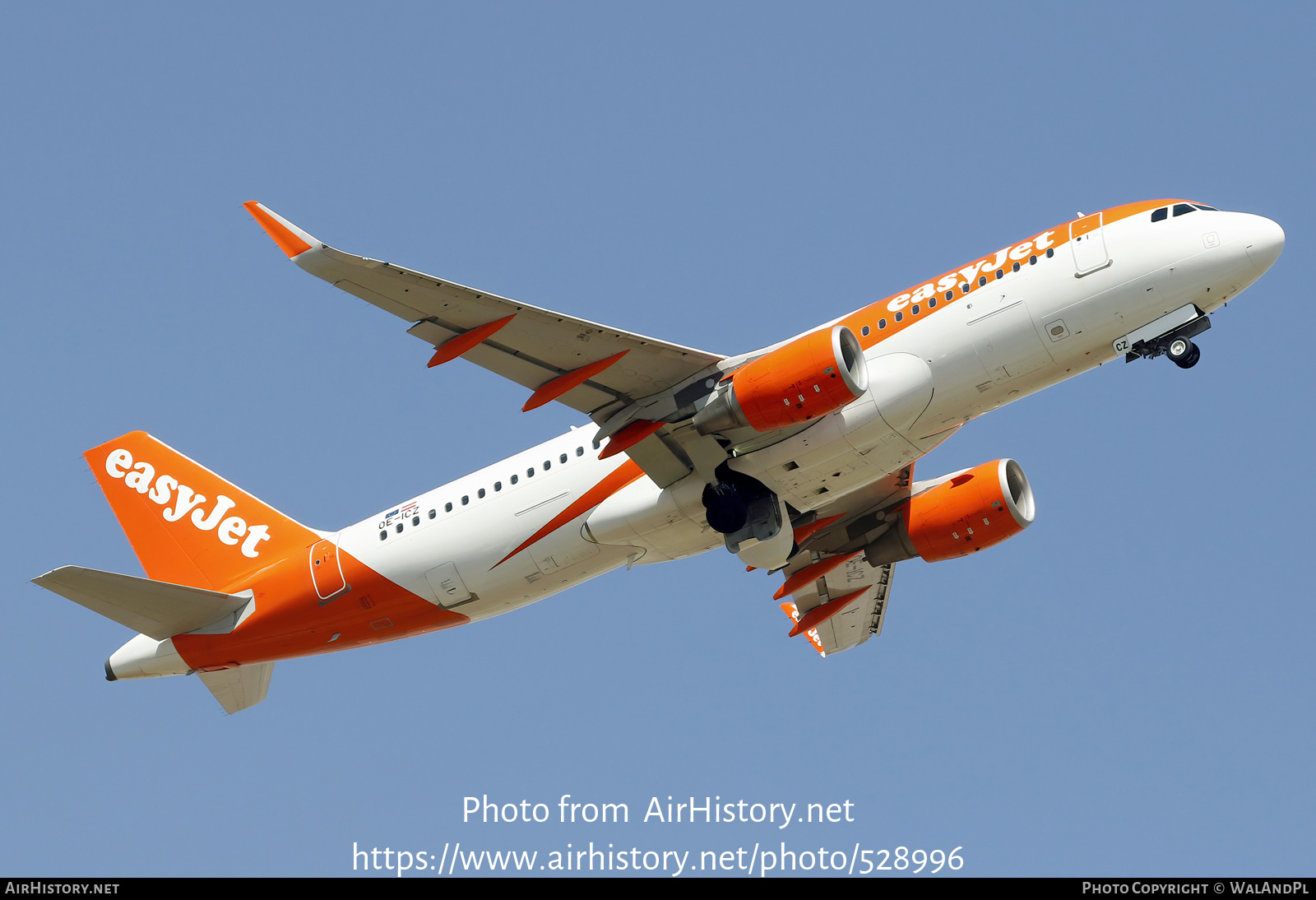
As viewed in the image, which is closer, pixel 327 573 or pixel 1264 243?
pixel 1264 243

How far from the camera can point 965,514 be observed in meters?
34.3

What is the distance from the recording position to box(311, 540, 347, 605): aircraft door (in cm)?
3388

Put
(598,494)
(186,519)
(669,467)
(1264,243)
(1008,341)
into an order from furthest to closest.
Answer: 1. (186,519)
2. (598,494)
3. (669,467)
4. (1008,341)
5. (1264,243)

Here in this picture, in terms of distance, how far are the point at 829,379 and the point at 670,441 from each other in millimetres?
4380

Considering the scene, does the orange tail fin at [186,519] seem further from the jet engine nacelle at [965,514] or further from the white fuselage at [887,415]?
the jet engine nacelle at [965,514]

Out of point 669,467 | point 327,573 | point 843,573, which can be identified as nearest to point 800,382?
point 669,467

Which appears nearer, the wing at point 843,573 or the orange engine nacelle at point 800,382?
the orange engine nacelle at point 800,382

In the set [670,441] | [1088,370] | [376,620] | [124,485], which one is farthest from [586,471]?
[124,485]

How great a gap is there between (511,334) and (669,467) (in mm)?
4994

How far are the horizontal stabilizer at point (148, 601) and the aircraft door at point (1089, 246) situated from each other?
70.4 feet

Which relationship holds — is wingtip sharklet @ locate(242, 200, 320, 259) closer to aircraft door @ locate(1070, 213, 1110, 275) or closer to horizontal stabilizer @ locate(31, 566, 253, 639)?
horizontal stabilizer @ locate(31, 566, 253, 639)

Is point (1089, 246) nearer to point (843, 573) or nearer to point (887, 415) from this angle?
point (887, 415)

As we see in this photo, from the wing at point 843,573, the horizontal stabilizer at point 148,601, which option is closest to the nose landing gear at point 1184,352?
the wing at point 843,573

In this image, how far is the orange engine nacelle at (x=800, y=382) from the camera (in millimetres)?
27719
